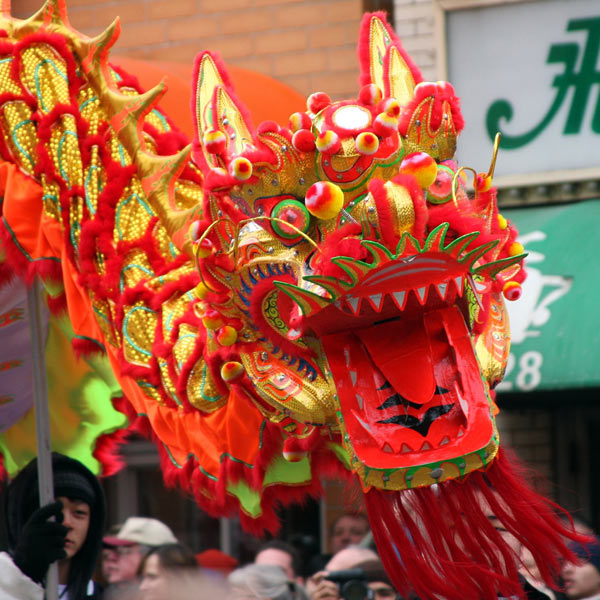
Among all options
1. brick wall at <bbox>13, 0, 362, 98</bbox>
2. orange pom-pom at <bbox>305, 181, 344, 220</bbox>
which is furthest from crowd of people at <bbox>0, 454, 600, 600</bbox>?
brick wall at <bbox>13, 0, 362, 98</bbox>

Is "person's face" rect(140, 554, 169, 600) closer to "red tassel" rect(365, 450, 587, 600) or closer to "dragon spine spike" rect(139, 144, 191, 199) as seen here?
"dragon spine spike" rect(139, 144, 191, 199)

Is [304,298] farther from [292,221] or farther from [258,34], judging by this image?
[258,34]

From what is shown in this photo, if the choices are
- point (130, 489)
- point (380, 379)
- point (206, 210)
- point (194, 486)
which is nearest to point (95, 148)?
point (206, 210)

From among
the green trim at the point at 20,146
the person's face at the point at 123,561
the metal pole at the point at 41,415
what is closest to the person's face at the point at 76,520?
the metal pole at the point at 41,415

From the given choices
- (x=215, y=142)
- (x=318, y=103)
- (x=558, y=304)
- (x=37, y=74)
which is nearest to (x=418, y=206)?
(x=318, y=103)

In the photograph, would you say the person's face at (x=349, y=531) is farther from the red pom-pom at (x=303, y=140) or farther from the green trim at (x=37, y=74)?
the red pom-pom at (x=303, y=140)

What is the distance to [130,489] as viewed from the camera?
7180mm

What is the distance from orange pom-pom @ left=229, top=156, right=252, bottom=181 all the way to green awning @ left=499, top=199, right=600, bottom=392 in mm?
3137

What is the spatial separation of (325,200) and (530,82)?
3.85 meters

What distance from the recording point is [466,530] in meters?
2.38

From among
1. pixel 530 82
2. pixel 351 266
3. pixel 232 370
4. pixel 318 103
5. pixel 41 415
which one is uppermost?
pixel 530 82

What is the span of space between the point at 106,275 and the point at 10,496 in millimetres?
1017

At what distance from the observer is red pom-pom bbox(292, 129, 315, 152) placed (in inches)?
97.3

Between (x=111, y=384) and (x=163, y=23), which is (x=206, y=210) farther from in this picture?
(x=163, y=23)
